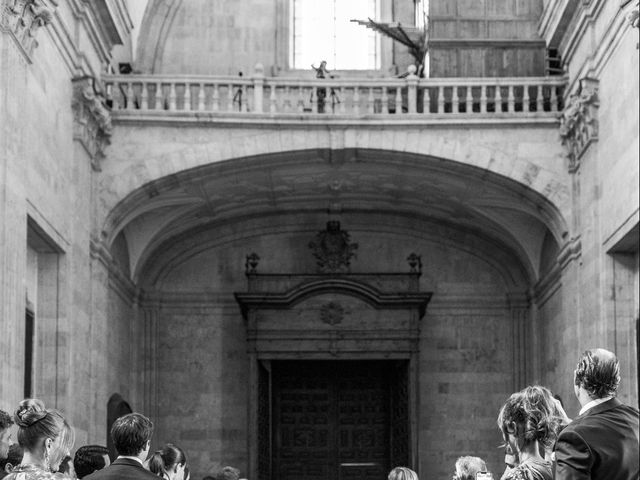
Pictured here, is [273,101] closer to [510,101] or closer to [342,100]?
[342,100]

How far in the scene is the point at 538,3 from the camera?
75.5 ft

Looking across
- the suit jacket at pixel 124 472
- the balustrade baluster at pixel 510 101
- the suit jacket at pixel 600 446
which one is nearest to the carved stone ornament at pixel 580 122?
the balustrade baluster at pixel 510 101

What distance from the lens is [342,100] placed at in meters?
22.5

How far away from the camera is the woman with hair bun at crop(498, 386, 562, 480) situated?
5.93 metres

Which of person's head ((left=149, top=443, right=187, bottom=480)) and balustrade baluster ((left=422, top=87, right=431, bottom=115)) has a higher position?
balustrade baluster ((left=422, top=87, right=431, bottom=115))

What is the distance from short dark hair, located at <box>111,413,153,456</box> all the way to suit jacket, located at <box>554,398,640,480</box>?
208cm

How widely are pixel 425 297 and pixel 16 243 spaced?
9.56 metres

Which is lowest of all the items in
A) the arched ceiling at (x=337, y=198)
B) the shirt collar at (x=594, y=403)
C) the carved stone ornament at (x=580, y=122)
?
the shirt collar at (x=594, y=403)

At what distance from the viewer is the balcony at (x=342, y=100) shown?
71.5 ft

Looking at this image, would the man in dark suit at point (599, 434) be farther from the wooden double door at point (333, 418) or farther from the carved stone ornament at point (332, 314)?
the wooden double door at point (333, 418)

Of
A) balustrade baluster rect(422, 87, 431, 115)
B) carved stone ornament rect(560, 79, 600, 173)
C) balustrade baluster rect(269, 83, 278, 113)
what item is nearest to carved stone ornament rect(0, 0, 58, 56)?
balustrade baluster rect(269, 83, 278, 113)

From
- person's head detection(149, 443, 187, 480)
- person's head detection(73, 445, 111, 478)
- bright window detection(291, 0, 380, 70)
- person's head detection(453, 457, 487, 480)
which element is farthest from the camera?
bright window detection(291, 0, 380, 70)

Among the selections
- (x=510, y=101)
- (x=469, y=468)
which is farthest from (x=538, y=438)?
(x=510, y=101)

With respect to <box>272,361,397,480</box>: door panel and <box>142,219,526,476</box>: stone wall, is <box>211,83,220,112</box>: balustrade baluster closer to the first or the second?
<box>142,219,526,476</box>: stone wall
